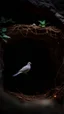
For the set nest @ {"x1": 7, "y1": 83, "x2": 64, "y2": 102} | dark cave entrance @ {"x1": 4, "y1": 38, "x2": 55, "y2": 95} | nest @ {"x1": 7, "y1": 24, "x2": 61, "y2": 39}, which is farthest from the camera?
dark cave entrance @ {"x1": 4, "y1": 38, "x2": 55, "y2": 95}

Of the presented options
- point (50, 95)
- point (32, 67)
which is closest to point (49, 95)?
point (50, 95)

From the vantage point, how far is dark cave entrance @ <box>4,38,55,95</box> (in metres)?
4.27

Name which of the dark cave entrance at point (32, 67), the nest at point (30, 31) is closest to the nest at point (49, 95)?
the dark cave entrance at point (32, 67)

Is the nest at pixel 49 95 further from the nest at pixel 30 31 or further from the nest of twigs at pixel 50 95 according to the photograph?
the nest at pixel 30 31

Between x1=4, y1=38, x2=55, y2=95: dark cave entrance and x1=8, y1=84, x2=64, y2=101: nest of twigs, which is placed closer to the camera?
x1=8, y1=84, x2=64, y2=101: nest of twigs

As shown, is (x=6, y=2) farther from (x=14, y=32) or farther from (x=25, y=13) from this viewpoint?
(x=14, y=32)

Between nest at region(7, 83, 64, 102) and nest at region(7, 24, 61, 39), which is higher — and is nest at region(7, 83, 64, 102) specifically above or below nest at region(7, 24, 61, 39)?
below

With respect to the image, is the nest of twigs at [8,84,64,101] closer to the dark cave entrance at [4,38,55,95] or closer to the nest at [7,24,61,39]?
the dark cave entrance at [4,38,55,95]

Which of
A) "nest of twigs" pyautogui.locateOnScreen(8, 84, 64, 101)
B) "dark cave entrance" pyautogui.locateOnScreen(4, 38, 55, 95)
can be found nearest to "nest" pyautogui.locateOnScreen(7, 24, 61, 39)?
"dark cave entrance" pyautogui.locateOnScreen(4, 38, 55, 95)

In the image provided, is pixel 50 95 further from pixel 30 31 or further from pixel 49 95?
pixel 30 31

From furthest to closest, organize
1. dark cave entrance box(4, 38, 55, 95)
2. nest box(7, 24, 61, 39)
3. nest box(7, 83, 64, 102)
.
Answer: dark cave entrance box(4, 38, 55, 95), nest box(7, 24, 61, 39), nest box(7, 83, 64, 102)

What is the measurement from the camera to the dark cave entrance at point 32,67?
427 cm

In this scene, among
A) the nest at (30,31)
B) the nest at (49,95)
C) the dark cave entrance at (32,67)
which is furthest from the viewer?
the dark cave entrance at (32,67)

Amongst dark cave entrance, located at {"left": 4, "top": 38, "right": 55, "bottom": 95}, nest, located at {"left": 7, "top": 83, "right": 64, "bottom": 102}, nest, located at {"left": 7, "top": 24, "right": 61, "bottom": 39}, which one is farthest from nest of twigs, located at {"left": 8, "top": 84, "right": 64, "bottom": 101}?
nest, located at {"left": 7, "top": 24, "right": 61, "bottom": 39}
